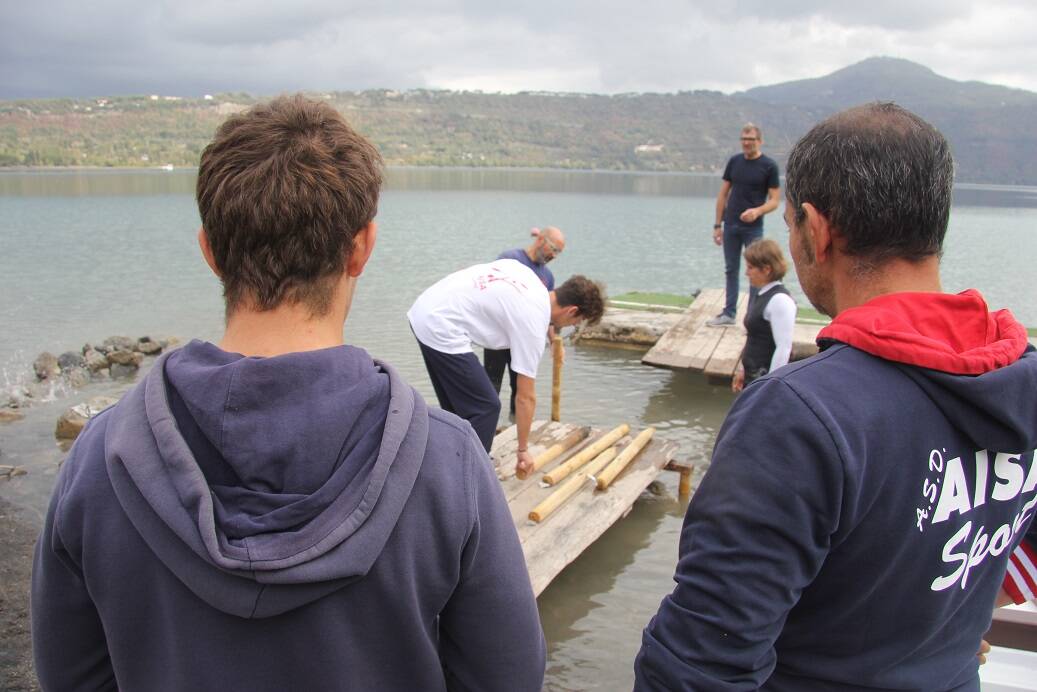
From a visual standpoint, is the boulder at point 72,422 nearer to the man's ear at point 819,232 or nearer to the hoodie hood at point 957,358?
the man's ear at point 819,232

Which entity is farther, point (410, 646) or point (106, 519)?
point (410, 646)

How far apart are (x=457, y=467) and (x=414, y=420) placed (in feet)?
0.40

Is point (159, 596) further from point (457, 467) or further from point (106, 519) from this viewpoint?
point (457, 467)

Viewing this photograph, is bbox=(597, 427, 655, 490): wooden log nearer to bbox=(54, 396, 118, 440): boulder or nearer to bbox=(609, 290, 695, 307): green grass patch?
bbox=(54, 396, 118, 440): boulder

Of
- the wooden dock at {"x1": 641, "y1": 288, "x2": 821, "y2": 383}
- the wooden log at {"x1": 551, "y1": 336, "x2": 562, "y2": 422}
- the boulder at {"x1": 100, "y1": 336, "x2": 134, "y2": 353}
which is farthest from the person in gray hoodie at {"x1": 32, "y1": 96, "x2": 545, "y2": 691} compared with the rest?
the boulder at {"x1": 100, "y1": 336, "x2": 134, "y2": 353}

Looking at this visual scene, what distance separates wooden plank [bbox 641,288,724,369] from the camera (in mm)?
10648

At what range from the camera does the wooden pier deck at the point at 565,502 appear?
17.4 feet

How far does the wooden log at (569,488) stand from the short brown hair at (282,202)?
14.7 feet

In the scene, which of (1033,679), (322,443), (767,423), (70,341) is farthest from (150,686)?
(70,341)

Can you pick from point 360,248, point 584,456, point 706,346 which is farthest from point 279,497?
point 706,346

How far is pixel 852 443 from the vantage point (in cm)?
137

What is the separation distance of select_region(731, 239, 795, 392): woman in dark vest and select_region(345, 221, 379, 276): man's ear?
17.4 ft

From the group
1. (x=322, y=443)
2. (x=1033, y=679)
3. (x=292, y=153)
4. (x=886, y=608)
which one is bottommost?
(x=1033, y=679)

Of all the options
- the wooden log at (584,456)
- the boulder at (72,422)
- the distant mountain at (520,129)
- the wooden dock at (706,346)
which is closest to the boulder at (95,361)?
the boulder at (72,422)
